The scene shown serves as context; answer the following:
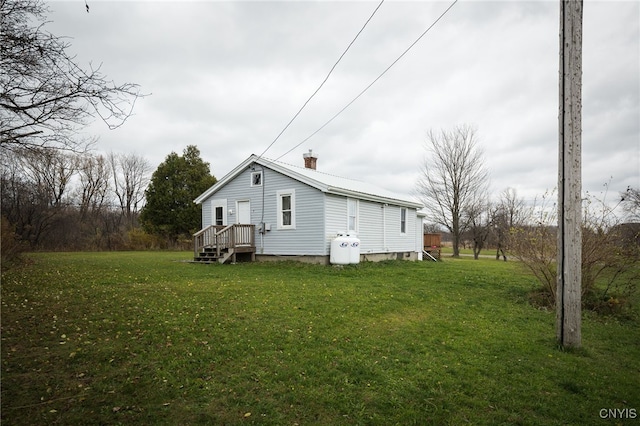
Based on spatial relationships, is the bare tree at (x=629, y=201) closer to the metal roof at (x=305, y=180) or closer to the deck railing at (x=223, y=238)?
the metal roof at (x=305, y=180)

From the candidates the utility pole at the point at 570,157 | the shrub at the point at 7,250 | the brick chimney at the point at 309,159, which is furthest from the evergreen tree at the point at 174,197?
the utility pole at the point at 570,157

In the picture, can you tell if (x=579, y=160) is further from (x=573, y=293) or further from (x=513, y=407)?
(x=513, y=407)

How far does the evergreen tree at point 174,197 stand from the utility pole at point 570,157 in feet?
100

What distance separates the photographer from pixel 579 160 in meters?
5.39

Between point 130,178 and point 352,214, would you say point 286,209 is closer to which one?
point 352,214

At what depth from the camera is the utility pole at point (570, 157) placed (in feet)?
17.6

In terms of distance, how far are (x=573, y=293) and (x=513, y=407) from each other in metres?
2.55

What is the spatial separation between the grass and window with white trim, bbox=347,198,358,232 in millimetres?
7965

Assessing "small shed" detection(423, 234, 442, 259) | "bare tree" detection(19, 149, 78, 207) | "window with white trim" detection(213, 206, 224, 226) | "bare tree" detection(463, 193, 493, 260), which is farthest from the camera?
"bare tree" detection(463, 193, 493, 260)

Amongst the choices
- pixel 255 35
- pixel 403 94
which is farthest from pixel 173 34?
pixel 403 94

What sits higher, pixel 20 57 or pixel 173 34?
pixel 173 34

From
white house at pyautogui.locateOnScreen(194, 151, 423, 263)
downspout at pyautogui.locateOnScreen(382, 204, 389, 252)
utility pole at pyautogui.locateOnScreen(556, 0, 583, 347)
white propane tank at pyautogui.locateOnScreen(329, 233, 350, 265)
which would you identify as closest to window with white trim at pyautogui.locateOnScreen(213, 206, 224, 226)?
white house at pyautogui.locateOnScreen(194, 151, 423, 263)

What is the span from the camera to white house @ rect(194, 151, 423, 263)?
1528cm

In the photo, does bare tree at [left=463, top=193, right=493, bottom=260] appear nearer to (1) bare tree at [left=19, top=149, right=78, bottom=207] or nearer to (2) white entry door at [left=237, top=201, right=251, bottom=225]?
(2) white entry door at [left=237, top=201, right=251, bottom=225]
